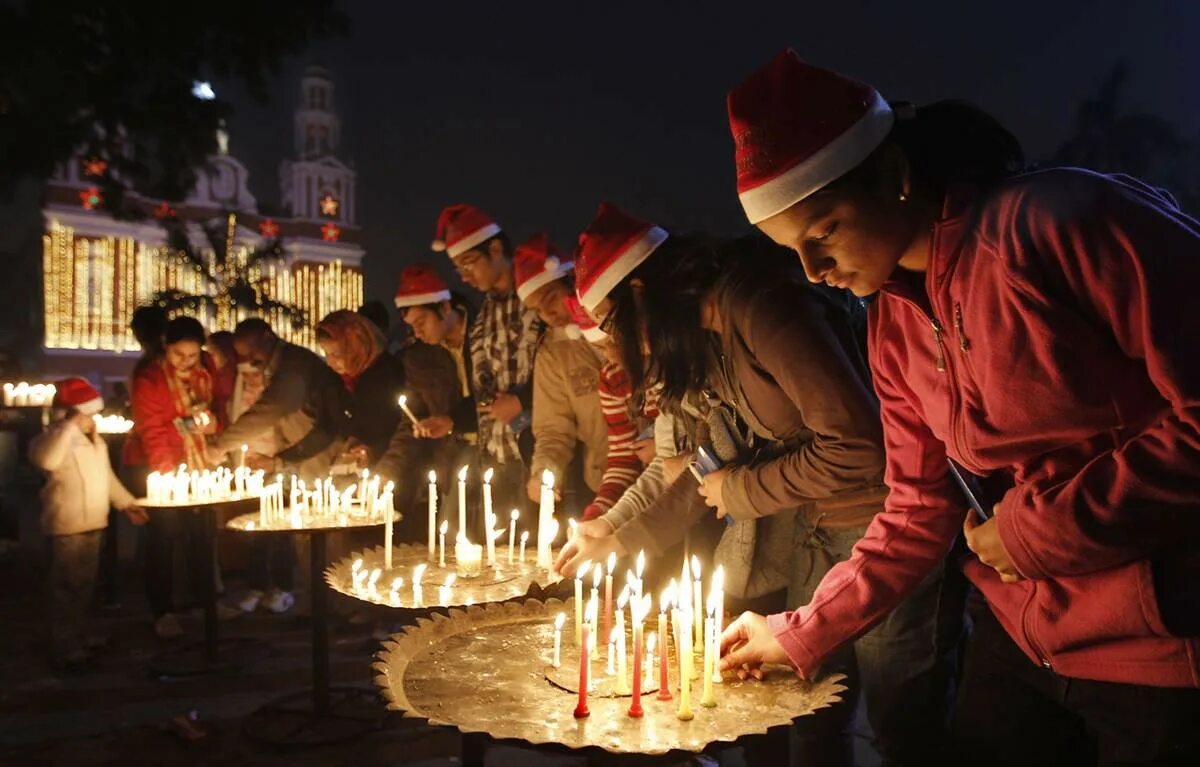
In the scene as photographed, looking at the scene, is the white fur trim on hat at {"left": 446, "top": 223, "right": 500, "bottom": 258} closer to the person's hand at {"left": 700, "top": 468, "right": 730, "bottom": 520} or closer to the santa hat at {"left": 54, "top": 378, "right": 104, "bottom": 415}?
the santa hat at {"left": 54, "top": 378, "right": 104, "bottom": 415}

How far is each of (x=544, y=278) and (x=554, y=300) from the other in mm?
139

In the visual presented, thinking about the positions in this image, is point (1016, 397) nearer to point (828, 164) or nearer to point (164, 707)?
point (828, 164)

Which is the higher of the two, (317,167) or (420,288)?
(317,167)

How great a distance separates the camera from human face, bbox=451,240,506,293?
245 inches

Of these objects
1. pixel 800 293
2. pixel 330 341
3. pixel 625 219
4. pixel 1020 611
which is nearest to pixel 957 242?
pixel 1020 611

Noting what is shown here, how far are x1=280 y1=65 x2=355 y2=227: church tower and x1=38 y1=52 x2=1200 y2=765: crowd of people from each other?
172 feet

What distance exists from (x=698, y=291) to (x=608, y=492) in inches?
55.8

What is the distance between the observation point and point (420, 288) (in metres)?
7.35

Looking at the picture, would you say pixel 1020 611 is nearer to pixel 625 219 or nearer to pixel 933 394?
pixel 933 394

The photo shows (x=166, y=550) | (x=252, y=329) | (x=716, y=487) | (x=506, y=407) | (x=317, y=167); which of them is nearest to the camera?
(x=716, y=487)

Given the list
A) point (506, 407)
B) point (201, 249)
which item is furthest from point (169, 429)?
point (201, 249)

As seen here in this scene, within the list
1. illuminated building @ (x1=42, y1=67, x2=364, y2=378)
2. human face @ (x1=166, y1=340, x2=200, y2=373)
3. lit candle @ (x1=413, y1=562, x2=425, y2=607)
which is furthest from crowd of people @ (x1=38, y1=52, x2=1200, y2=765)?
illuminated building @ (x1=42, y1=67, x2=364, y2=378)

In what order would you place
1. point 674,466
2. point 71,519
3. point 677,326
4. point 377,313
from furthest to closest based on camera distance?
point 377,313 → point 71,519 → point 674,466 → point 677,326

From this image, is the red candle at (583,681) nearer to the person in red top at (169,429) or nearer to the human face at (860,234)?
the human face at (860,234)
